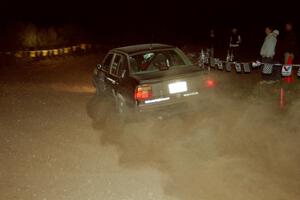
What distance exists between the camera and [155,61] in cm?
823

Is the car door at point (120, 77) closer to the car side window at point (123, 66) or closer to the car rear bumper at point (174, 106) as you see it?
the car side window at point (123, 66)

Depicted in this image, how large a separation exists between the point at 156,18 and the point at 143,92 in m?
39.0

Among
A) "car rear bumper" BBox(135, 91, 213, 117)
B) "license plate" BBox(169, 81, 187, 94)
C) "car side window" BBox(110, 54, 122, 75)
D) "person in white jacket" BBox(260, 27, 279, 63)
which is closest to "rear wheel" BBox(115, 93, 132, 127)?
"car rear bumper" BBox(135, 91, 213, 117)

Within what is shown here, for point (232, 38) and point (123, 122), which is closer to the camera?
point (123, 122)

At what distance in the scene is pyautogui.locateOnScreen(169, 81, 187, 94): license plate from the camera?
294 inches

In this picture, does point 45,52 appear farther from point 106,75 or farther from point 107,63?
point 106,75

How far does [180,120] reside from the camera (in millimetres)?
7984

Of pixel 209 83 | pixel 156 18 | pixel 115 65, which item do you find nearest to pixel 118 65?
pixel 115 65

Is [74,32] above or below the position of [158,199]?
below

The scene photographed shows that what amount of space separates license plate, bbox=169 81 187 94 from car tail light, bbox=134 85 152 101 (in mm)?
408

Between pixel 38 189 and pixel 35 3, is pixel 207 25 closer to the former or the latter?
pixel 35 3

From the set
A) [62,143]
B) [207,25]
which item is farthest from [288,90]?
[207,25]

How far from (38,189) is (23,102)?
6.52 metres

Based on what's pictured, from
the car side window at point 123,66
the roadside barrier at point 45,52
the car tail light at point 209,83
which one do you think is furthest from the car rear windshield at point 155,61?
the roadside barrier at point 45,52
